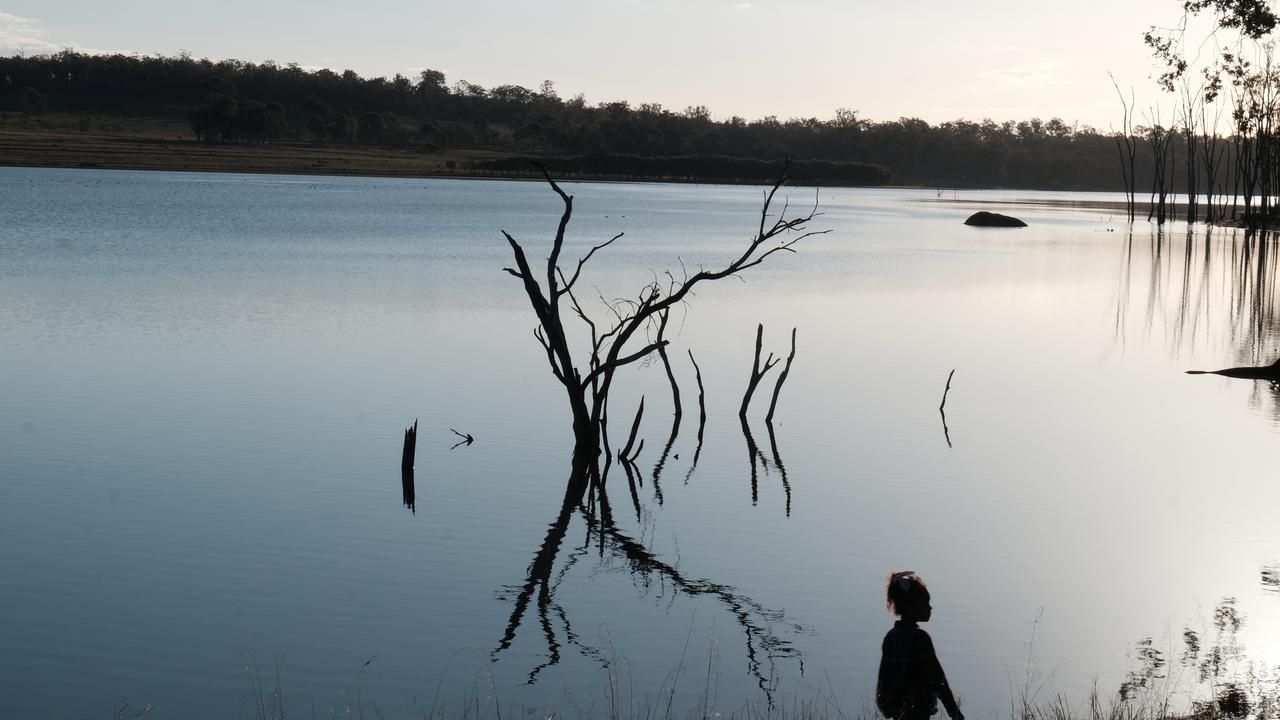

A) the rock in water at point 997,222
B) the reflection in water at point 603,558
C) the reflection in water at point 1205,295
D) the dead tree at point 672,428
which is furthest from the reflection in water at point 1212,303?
the rock in water at point 997,222

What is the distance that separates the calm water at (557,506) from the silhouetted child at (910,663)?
243cm

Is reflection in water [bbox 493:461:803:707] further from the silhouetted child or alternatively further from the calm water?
the silhouetted child

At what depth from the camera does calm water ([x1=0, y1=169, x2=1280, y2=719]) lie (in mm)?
11648

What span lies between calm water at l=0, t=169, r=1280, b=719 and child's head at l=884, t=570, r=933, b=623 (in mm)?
2973

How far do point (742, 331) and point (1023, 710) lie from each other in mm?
23530

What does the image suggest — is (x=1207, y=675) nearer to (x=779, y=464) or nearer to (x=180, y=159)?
(x=779, y=464)

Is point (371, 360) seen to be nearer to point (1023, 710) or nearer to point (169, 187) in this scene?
point (1023, 710)

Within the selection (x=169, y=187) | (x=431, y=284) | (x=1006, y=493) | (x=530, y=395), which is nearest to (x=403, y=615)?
(x=1006, y=493)

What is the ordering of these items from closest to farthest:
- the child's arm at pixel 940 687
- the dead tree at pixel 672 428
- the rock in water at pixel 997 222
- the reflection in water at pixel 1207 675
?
the child's arm at pixel 940 687, the reflection in water at pixel 1207 675, the dead tree at pixel 672 428, the rock in water at pixel 997 222

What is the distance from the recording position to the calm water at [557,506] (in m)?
11.6

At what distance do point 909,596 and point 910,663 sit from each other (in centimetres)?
50

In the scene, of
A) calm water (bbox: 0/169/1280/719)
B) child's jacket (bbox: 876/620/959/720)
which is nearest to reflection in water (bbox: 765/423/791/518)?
calm water (bbox: 0/169/1280/719)

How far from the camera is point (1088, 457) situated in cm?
2022

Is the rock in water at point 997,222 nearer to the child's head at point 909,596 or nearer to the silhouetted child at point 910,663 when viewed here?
the silhouetted child at point 910,663
